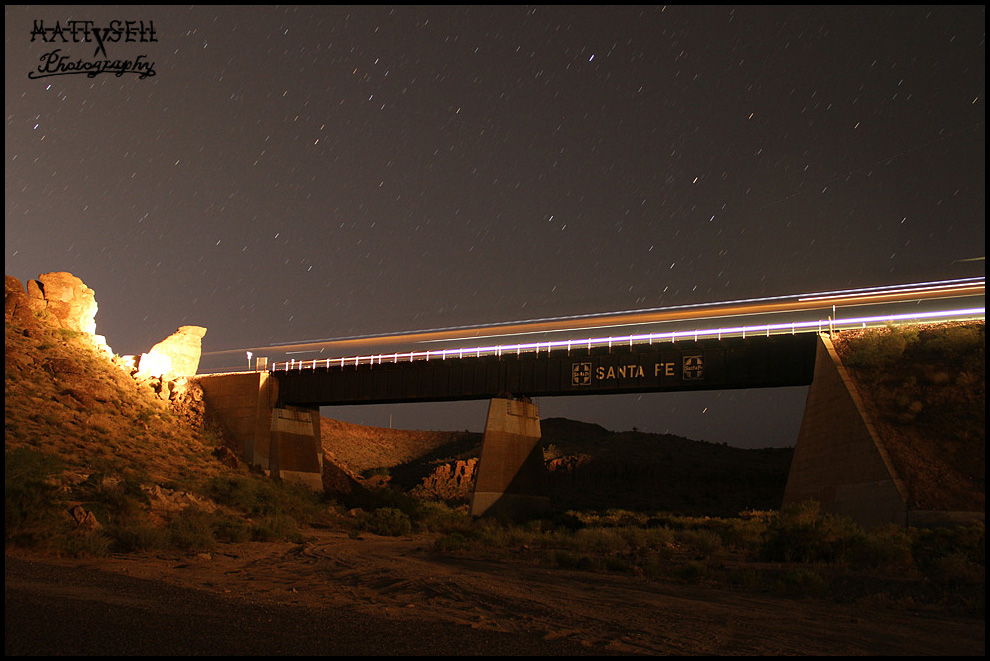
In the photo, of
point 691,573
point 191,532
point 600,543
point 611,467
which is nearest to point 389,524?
point 600,543

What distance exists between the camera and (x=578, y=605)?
49.7 ft

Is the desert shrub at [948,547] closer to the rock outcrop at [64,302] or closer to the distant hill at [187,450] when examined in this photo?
the distant hill at [187,450]

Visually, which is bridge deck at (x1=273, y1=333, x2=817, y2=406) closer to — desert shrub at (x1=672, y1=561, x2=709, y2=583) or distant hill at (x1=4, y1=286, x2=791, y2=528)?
distant hill at (x1=4, y1=286, x2=791, y2=528)

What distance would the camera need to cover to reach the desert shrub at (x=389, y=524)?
41.2m

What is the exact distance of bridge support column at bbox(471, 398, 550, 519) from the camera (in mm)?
47188

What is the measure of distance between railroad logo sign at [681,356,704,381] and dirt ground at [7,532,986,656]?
71.9 ft

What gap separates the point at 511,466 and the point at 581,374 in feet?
25.0

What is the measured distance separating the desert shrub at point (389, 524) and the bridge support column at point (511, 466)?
5.53m

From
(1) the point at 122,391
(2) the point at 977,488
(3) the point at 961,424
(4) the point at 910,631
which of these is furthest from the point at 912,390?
(1) the point at 122,391

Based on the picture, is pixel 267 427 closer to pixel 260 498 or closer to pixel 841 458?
pixel 260 498

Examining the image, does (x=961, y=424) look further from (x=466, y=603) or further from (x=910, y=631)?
(x=466, y=603)

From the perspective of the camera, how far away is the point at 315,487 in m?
58.0

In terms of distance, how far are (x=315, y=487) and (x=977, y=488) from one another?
1709 inches

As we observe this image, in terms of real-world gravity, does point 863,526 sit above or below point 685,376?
below
